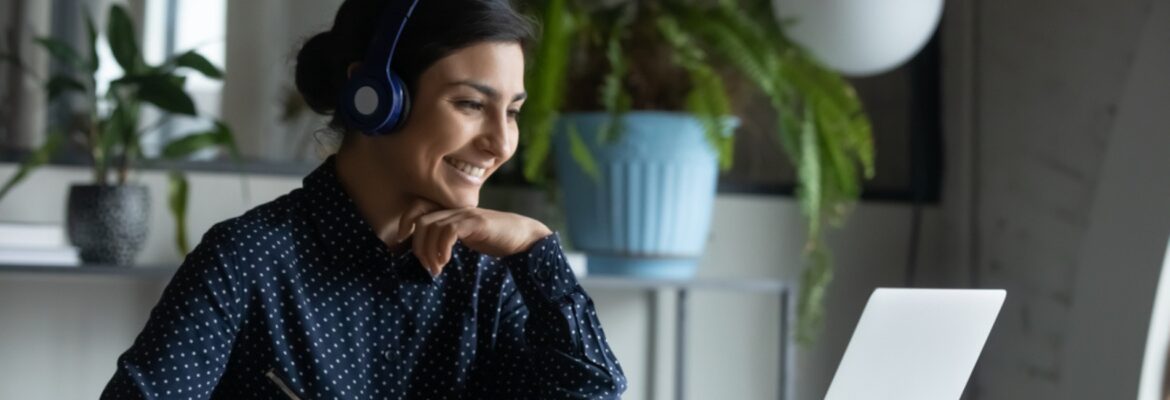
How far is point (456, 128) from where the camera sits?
48.7 inches

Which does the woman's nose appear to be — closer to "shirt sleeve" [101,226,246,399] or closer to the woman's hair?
the woman's hair

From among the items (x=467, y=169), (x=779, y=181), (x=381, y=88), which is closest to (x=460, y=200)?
(x=467, y=169)

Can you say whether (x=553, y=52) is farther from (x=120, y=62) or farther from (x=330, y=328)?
(x=330, y=328)

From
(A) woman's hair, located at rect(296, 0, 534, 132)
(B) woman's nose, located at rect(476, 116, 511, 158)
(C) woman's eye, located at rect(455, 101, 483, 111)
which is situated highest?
(A) woman's hair, located at rect(296, 0, 534, 132)

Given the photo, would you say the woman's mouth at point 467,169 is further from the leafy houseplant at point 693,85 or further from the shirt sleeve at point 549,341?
the leafy houseplant at point 693,85

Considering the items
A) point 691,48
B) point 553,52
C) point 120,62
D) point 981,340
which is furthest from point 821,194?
point 981,340

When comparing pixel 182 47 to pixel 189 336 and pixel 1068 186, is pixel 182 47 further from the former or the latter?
pixel 1068 186

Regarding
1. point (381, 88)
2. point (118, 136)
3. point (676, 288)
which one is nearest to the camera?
point (381, 88)

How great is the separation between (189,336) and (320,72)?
0.30 meters

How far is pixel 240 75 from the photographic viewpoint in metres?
2.27

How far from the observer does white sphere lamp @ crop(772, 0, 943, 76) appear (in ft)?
7.32

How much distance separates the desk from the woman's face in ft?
2.72

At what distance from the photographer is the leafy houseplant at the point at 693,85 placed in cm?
224

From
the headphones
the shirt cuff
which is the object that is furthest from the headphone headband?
the shirt cuff
